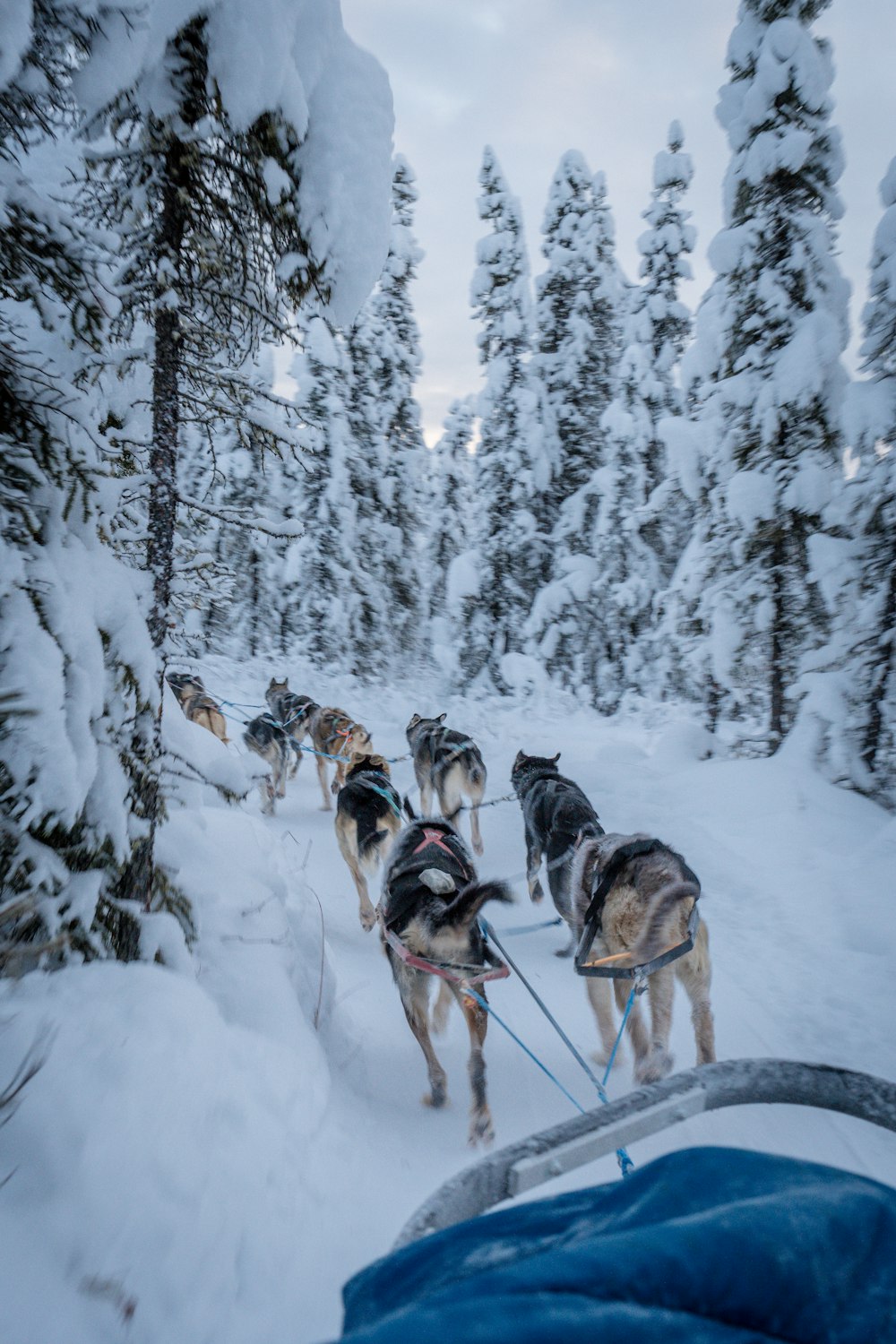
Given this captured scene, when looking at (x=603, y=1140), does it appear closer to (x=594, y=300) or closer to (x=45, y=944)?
(x=45, y=944)

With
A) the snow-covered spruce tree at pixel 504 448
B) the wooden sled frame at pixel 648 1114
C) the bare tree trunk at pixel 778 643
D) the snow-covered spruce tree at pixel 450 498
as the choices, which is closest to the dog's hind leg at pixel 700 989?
the wooden sled frame at pixel 648 1114

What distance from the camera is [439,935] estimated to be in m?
3.17

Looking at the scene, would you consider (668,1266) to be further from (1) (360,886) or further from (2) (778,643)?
(2) (778,643)

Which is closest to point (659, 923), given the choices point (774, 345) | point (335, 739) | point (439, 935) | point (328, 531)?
point (439, 935)

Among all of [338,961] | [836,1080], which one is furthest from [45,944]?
[338,961]

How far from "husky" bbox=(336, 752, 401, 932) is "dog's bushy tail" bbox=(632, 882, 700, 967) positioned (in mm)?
2957

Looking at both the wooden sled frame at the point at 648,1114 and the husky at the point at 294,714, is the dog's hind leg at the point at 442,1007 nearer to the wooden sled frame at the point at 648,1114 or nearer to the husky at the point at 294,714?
the wooden sled frame at the point at 648,1114

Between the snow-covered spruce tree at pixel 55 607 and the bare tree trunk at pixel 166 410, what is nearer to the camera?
the snow-covered spruce tree at pixel 55 607

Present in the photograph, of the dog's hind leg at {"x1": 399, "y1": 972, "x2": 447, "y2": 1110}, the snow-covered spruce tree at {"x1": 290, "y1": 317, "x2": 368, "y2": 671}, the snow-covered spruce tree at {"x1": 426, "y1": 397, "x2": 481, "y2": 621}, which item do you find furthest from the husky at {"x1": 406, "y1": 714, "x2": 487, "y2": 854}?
the snow-covered spruce tree at {"x1": 426, "y1": 397, "x2": 481, "y2": 621}

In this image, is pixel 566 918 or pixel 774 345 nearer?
pixel 566 918

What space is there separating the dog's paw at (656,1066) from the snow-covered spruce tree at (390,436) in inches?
645

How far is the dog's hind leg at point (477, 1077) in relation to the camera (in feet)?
10.1

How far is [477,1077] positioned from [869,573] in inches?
268

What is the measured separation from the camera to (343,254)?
3.66m
